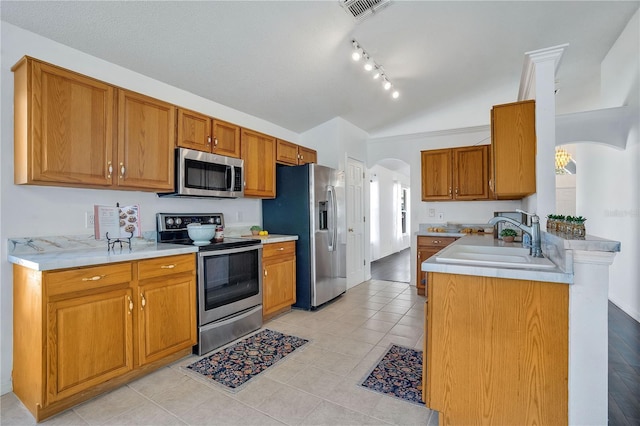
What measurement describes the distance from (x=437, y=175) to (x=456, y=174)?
266 millimetres

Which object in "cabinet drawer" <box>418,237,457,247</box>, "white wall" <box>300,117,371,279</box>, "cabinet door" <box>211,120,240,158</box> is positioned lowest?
"cabinet drawer" <box>418,237,457,247</box>

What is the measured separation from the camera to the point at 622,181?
12.0ft

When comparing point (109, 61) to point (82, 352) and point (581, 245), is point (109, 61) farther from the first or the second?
point (581, 245)

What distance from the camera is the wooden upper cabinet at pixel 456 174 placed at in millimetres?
4363

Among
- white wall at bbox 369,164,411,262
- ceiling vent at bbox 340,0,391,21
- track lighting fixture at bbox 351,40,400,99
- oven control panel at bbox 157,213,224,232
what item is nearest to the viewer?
ceiling vent at bbox 340,0,391,21

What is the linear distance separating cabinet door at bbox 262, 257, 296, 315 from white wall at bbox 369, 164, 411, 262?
3.78 m

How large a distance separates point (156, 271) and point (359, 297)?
2.82m

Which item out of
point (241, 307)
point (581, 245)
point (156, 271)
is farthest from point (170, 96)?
point (581, 245)

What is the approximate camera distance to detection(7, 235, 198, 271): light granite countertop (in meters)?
Answer: 1.77

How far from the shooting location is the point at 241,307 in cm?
292

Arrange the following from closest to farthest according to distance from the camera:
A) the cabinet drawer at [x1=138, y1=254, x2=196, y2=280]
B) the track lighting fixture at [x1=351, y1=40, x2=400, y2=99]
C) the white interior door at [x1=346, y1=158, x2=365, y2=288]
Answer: the cabinet drawer at [x1=138, y1=254, x2=196, y2=280] → the track lighting fixture at [x1=351, y1=40, x2=400, y2=99] → the white interior door at [x1=346, y1=158, x2=365, y2=288]

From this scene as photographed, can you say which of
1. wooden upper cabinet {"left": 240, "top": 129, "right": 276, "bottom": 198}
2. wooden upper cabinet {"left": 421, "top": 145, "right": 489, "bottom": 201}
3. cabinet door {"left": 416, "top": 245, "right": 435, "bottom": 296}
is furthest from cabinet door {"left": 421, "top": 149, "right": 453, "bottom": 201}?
wooden upper cabinet {"left": 240, "top": 129, "right": 276, "bottom": 198}

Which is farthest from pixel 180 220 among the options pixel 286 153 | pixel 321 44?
pixel 321 44

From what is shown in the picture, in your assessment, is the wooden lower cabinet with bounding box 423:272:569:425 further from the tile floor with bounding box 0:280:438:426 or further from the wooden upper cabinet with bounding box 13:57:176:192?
the wooden upper cabinet with bounding box 13:57:176:192
